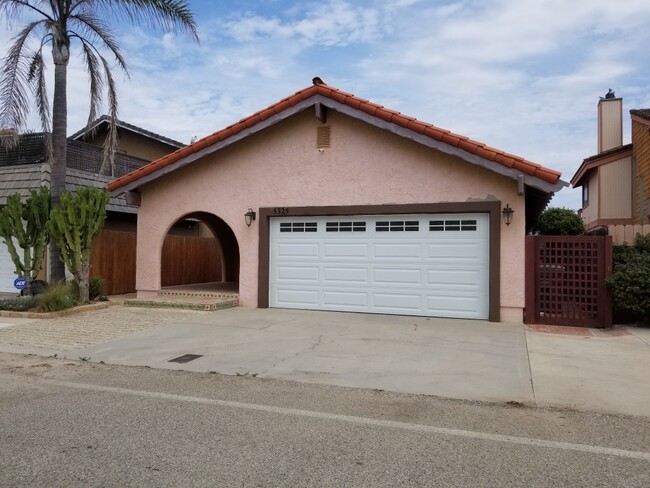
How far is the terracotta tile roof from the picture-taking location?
9906 millimetres

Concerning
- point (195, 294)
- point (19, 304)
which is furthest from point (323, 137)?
point (19, 304)

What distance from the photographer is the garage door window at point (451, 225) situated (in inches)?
428

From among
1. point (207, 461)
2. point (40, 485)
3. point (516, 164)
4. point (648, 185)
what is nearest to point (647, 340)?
point (516, 164)

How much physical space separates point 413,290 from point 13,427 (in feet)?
26.7

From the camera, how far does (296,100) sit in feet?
38.0

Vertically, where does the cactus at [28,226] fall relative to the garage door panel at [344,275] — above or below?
above

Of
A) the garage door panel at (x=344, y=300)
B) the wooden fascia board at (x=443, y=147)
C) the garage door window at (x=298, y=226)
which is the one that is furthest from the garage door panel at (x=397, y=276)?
the wooden fascia board at (x=443, y=147)

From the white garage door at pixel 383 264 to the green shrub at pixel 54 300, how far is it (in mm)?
4717

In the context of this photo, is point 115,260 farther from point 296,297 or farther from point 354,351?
point 354,351

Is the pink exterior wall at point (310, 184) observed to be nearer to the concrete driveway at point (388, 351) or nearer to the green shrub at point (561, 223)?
the concrete driveway at point (388, 351)

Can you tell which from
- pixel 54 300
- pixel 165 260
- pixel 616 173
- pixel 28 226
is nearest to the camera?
pixel 54 300

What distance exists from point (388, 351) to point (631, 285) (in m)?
5.27

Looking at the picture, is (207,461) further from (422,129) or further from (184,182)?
(184,182)

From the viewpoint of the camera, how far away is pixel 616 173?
66.5 ft
